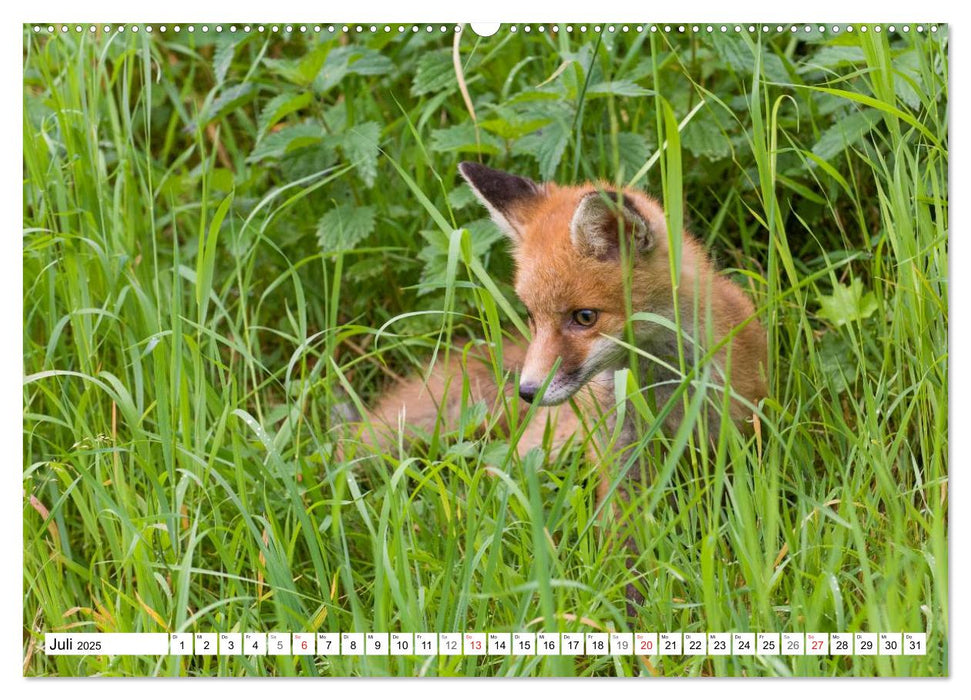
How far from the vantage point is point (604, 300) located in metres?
3.43

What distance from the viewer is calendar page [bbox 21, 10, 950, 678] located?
9.55 ft

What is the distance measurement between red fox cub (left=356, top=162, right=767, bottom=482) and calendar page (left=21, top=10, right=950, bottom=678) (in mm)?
15

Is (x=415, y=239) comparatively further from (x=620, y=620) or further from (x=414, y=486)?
(x=620, y=620)

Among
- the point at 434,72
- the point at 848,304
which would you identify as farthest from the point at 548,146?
the point at 848,304

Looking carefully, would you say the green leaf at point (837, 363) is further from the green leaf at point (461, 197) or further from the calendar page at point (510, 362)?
the green leaf at point (461, 197)

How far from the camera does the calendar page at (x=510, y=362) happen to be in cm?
291

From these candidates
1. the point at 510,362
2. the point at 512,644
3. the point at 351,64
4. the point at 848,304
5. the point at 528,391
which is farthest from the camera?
the point at 510,362

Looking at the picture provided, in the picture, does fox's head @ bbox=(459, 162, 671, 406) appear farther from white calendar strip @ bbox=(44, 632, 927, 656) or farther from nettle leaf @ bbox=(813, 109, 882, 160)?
white calendar strip @ bbox=(44, 632, 927, 656)

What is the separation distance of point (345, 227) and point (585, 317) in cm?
124

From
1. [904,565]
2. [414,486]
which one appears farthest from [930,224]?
[414,486]

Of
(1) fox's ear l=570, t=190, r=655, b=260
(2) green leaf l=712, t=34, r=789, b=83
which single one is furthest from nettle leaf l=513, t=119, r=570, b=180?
(2) green leaf l=712, t=34, r=789, b=83

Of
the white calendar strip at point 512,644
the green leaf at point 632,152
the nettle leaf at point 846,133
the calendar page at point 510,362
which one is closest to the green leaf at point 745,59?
the calendar page at point 510,362

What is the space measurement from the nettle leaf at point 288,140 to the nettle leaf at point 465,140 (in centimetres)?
49

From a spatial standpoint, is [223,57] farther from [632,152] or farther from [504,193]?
[632,152]
